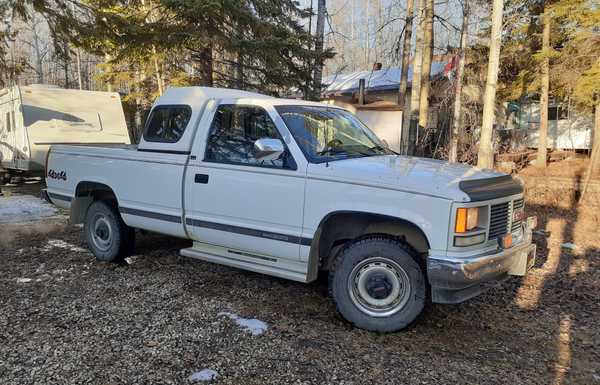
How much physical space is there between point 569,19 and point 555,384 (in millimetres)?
11818

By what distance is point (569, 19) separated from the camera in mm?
12070

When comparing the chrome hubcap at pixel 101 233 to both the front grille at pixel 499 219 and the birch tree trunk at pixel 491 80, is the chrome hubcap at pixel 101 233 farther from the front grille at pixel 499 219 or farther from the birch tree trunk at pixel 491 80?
the birch tree trunk at pixel 491 80

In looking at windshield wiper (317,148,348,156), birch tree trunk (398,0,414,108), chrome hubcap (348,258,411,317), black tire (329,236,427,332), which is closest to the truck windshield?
windshield wiper (317,148,348,156)

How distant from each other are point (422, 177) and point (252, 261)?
6.14 feet

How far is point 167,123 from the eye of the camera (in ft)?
17.6

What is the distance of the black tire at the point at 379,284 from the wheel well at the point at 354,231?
11 cm

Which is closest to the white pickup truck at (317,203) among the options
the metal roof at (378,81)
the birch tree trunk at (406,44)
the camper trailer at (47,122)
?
the camper trailer at (47,122)

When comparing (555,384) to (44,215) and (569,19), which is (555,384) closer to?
(44,215)

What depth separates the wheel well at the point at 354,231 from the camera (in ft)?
13.0

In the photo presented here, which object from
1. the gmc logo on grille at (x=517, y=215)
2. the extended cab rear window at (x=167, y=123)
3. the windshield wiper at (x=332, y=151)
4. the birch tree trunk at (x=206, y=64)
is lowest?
the gmc logo on grille at (x=517, y=215)

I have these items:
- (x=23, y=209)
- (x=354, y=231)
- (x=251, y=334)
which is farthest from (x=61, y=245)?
(x=354, y=231)

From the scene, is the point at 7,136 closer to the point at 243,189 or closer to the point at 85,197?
the point at 85,197

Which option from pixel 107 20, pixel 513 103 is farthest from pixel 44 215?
pixel 513 103

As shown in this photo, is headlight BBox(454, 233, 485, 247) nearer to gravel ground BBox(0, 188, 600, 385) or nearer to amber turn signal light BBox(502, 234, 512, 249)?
amber turn signal light BBox(502, 234, 512, 249)
